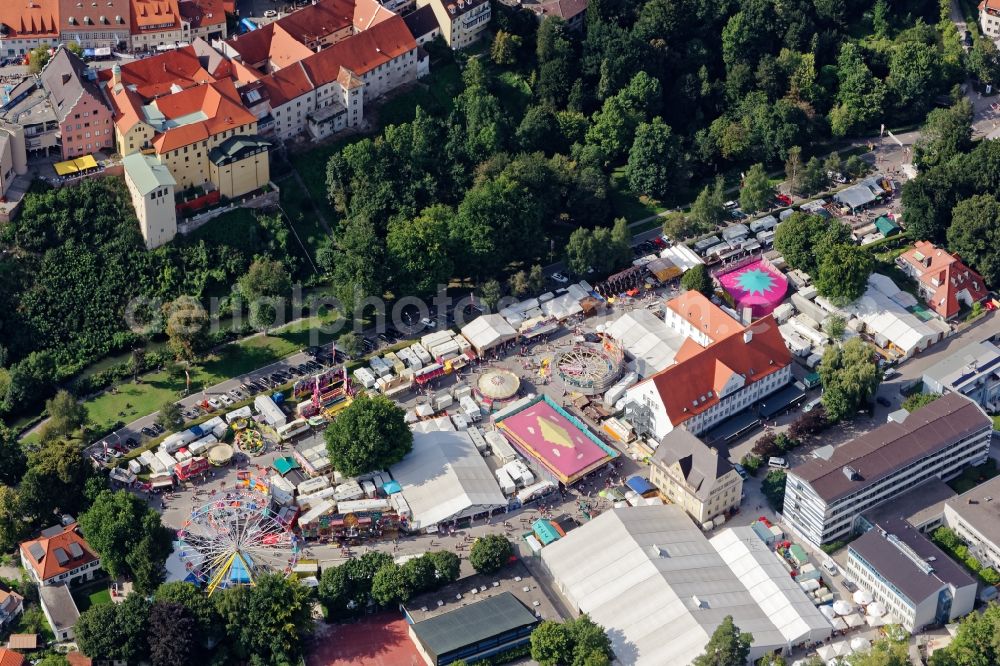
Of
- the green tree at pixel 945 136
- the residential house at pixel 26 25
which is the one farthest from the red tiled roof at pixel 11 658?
the green tree at pixel 945 136

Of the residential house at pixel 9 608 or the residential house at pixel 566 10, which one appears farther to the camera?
the residential house at pixel 566 10

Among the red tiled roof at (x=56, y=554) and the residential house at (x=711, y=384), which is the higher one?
the residential house at (x=711, y=384)

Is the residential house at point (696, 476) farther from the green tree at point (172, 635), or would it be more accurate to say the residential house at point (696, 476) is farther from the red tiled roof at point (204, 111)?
the red tiled roof at point (204, 111)

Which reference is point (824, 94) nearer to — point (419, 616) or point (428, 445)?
point (428, 445)

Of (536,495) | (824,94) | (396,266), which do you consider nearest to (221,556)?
(536,495)

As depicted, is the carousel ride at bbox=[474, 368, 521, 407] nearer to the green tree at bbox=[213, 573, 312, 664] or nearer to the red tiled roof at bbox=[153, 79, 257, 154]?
the green tree at bbox=[213, 573, 312, 664]

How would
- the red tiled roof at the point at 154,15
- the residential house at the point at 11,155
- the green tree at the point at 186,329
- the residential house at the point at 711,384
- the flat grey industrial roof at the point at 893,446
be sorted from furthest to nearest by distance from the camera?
the red tiled roof at the point at 154,15 < the residential house at the point at 11,155 < the green tree at the point at 186,329 < the residential house at the point at 711,384 < the flat grey industrial roof at the point at 893,446
